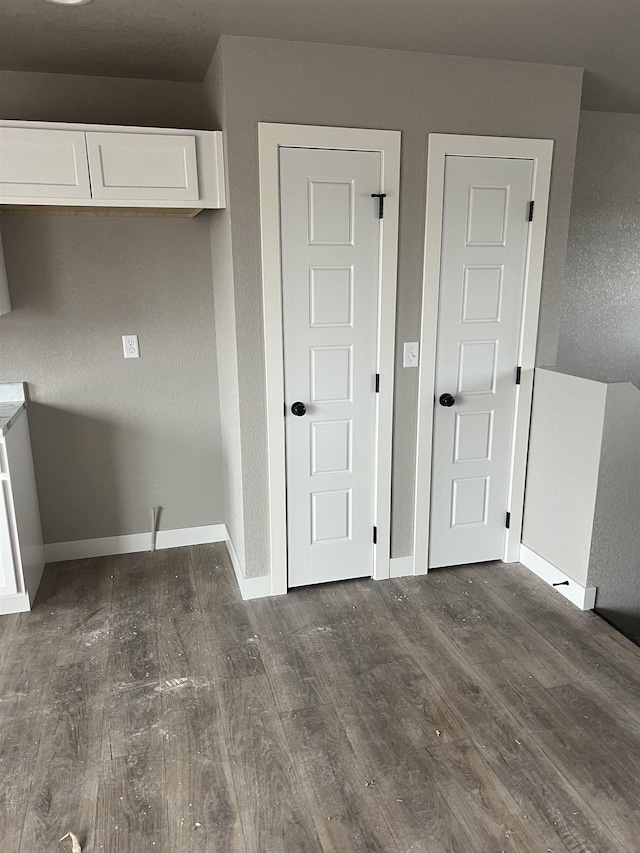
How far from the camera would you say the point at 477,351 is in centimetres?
300

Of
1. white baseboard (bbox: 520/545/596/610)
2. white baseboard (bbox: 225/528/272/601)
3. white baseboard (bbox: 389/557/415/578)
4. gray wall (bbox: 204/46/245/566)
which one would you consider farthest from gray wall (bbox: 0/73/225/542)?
white baseboard (bbox: 520/545/596/610)

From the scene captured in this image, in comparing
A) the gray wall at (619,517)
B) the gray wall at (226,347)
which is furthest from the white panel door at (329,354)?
the gray wall at (619,517)

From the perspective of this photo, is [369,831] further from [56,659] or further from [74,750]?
[56,659]

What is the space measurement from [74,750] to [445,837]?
4.02 ft

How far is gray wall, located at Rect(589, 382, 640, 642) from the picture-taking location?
2.67 m

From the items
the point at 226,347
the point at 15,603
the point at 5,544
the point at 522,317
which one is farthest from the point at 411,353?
the point at 15,603

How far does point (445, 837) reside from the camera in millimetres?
1700

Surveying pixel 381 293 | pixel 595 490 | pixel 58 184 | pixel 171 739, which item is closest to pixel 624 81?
pixel 381 293

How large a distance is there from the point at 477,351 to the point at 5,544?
2.41m

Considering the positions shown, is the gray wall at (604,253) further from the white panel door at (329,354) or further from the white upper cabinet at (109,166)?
the white upper cabinet at (109,166)

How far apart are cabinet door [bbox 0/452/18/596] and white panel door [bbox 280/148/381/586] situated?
126 cm

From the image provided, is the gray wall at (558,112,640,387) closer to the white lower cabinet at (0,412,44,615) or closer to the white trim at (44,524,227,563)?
the white trim at (44,524,227,563)

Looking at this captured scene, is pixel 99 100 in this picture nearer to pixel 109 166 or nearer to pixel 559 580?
pixel 109 166

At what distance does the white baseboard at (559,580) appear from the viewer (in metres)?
2.83
